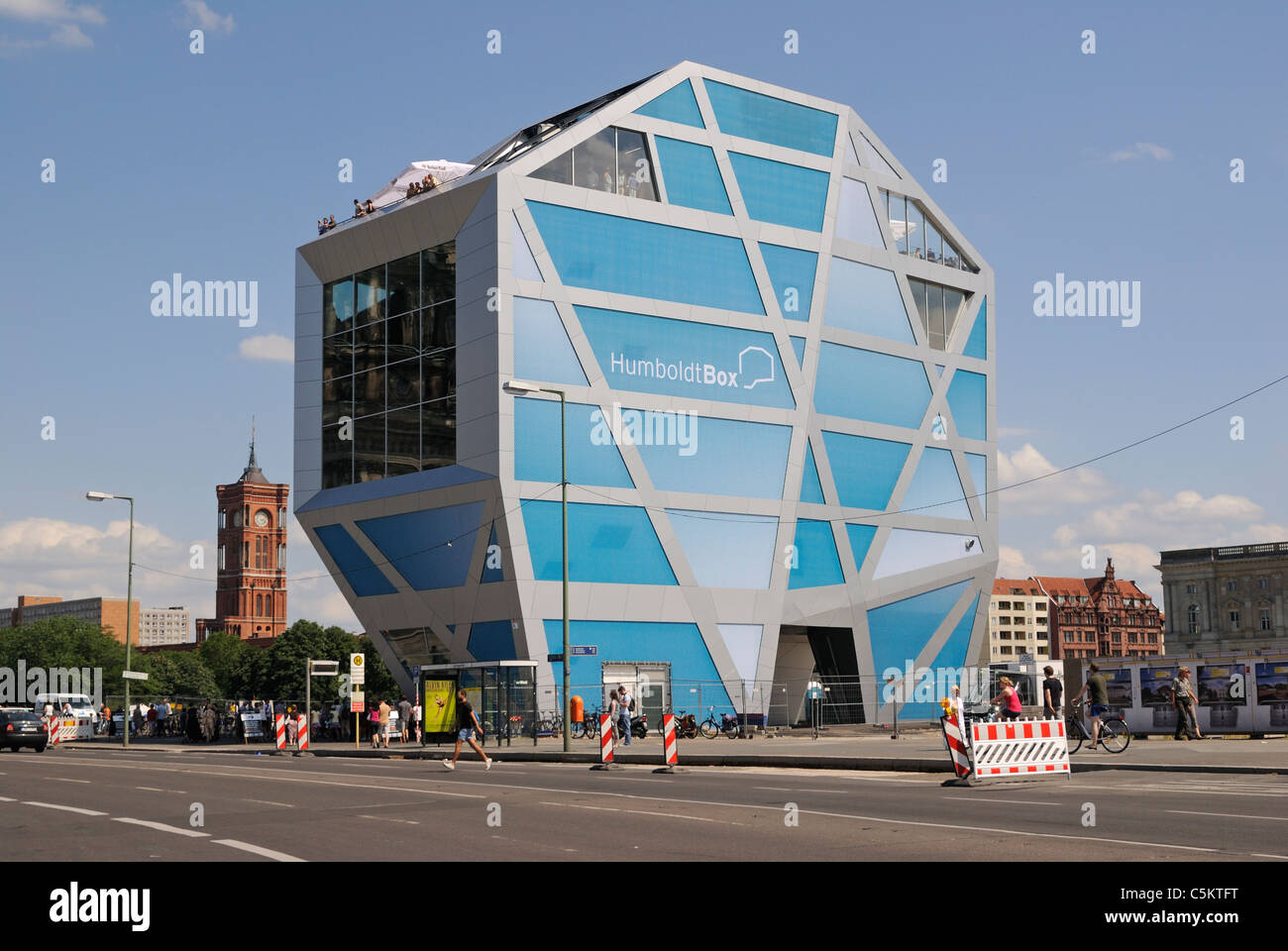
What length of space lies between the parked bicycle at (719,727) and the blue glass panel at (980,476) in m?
22.4

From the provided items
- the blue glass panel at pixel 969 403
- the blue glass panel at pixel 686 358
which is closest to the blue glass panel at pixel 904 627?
the blue glass panel at pixel 969 403

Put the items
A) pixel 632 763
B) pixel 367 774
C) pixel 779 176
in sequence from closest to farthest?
pixel 367 774 → pixel 632 763 → pixel 779 176

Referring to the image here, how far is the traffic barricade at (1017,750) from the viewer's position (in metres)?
22.7

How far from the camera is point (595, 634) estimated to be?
52.3 meters

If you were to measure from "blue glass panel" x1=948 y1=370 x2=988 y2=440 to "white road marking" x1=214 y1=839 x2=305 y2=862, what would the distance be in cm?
5727

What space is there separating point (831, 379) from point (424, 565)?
2007 centimetres

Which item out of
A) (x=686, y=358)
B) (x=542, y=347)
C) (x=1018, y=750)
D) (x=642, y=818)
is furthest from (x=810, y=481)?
(x=642, y=818)

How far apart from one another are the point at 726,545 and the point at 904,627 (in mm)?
12502

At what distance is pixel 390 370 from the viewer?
55.7 m

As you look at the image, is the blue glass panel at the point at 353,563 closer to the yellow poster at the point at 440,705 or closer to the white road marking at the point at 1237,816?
the yellow poster at the point at 440,705

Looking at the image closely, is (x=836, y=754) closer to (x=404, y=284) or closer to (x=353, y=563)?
(x=353, y=563)

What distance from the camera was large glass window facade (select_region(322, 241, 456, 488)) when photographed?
176 feet

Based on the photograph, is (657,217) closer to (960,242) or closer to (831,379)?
(831,379)

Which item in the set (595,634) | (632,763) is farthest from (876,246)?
(632,763)
